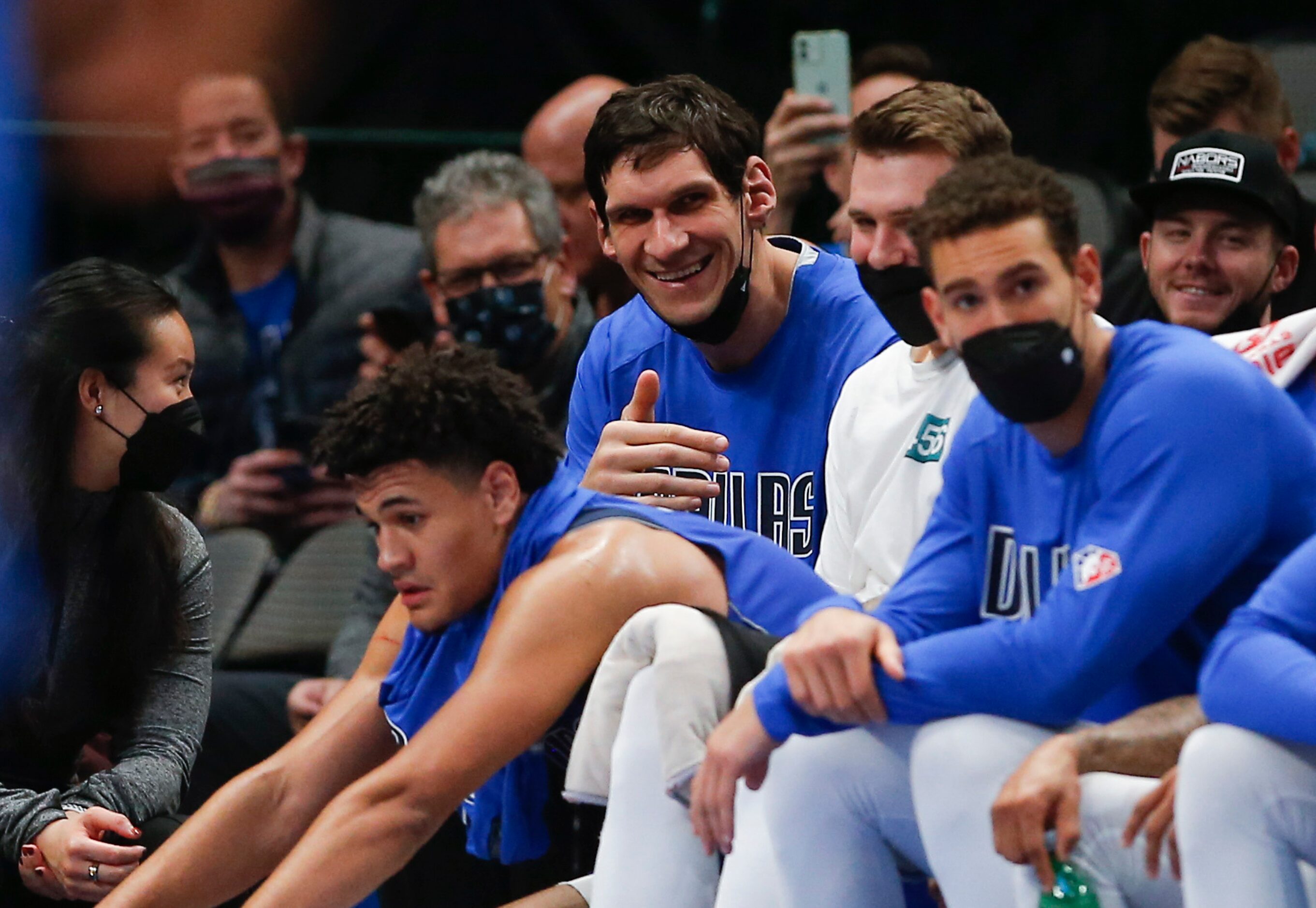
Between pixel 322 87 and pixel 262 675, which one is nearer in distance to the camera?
pixel 262 675

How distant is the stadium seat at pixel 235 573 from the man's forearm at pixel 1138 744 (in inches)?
91.4

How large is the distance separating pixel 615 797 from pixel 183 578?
1058mm

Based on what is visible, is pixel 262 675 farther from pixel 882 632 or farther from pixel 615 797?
pixel 882 632

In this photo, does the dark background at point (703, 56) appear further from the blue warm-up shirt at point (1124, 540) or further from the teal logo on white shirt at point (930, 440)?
the blue warm-up shirt at point (1124, 540)

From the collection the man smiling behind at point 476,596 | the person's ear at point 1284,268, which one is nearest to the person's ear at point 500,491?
the man smiling behind at point 476,596

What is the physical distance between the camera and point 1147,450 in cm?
198

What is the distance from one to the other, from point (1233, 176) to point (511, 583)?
130 centimetres

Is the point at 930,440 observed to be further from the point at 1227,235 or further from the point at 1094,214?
the point at 1094,214

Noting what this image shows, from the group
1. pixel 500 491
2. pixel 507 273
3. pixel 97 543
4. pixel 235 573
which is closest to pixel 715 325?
pixel 500 491

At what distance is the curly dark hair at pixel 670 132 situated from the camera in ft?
9.46

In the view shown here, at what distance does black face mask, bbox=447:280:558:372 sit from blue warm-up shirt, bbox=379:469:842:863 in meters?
1.14

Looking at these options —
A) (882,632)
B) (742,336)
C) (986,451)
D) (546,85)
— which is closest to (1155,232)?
(742,336)

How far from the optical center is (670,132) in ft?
9.45

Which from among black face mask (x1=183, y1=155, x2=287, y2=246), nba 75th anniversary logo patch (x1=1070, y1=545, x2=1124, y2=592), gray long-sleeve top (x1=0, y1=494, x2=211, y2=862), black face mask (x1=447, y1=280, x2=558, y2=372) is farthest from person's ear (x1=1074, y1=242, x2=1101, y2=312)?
black face mask (x1=183, y1=155, x2=287, y2=246)
